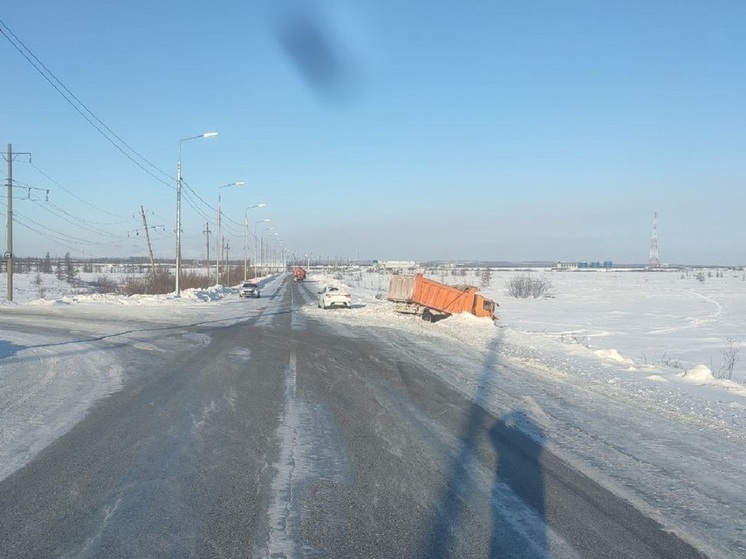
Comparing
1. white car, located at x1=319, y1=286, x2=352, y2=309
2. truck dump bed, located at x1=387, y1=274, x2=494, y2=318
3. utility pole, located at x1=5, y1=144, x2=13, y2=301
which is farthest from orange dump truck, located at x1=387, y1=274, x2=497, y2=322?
utility pole, located at x1=5, y1=144, x2=13, y2=301

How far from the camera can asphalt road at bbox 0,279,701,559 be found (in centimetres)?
511

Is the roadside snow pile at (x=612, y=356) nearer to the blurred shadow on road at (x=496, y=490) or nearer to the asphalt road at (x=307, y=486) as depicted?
the asphalt road at (x=307, y=486)

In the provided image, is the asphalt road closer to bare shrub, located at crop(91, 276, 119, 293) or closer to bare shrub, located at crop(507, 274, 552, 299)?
bare shrub, located at crop(507, 274, 552, 299)

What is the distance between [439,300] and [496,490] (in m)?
23.1

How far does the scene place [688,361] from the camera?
19688 millimetres

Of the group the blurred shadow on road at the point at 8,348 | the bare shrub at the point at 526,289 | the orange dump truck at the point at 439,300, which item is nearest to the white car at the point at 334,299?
the orange dump truck at the point at 439,300

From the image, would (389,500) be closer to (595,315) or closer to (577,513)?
(577,513)

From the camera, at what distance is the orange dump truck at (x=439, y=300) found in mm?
28609

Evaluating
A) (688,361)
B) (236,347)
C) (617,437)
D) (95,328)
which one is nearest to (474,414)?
(617,437)

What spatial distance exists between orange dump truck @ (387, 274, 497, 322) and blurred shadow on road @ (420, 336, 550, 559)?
60.8ft

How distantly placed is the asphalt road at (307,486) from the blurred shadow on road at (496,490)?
0.06 feet

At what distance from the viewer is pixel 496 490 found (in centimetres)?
641

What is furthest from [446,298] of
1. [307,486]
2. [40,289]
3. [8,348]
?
[40,289]

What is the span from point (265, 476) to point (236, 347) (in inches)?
480
